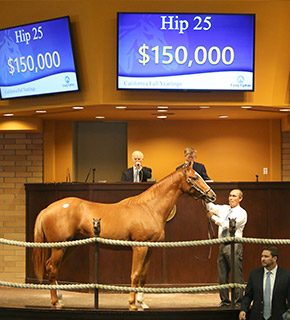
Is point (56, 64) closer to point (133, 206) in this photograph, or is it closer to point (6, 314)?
point (133, 206)

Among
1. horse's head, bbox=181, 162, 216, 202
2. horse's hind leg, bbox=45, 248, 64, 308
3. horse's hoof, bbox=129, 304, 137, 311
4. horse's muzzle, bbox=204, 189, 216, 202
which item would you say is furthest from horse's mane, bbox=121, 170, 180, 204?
horse's hoof, bbox=129, 304, 137, 311

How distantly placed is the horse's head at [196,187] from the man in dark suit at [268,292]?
1638mm

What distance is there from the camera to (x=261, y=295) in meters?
7.77

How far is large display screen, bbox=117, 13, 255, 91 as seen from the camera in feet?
39.4

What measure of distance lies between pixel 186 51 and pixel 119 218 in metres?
3.81

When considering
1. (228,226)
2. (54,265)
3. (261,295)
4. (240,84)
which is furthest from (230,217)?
(240,84)

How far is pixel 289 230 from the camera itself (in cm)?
1200

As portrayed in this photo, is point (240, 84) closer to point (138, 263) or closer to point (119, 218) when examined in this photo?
point (119, 218)

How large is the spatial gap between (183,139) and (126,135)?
154 cm

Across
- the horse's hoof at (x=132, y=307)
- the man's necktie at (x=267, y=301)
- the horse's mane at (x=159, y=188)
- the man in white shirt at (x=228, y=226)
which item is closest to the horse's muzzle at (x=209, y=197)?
the man in white shirt at (x=228, y=226)

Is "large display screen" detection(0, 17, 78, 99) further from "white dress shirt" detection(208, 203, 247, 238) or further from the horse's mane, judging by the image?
"white dress shirt" detection(208, 203, 247, 238)

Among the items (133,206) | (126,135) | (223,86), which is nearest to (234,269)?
(133,206)

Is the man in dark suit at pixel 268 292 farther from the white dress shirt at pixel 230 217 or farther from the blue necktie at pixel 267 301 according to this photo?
the white dress shirt at pixel 230 217

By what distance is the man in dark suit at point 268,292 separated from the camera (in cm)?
769
